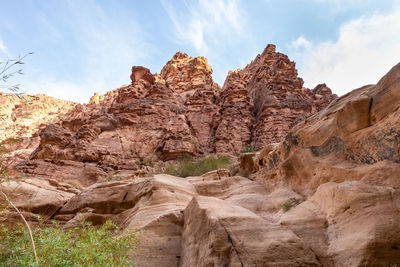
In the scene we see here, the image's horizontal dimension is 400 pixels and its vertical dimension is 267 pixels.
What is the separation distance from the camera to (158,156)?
27.8 m

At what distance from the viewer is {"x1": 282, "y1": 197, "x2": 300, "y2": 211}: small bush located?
19.3ft

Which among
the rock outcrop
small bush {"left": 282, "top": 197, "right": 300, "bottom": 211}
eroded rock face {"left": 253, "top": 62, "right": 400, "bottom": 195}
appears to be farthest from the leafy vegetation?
small bush {"left": 282, "top": 197, "right": 300, "bottom": 211}

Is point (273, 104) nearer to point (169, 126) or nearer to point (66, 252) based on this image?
point (169, 126)

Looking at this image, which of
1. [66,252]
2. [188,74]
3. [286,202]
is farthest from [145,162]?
[188,74]

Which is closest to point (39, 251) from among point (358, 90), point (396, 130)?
point (396, 130)

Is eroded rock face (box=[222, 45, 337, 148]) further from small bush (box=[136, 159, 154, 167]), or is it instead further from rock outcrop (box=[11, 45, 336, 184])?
small bush (box=[136, 159, 154, 167])

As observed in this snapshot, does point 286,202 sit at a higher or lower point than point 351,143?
lower

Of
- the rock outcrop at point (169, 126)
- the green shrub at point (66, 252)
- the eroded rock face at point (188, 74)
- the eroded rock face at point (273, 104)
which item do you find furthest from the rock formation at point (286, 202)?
the eroded rock face at point (188, 74)

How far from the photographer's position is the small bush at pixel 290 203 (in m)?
5.87

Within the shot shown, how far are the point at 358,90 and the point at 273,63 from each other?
127ft

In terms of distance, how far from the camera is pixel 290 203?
6.04m

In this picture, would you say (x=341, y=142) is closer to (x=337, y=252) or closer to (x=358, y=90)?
(x=358, y=90)

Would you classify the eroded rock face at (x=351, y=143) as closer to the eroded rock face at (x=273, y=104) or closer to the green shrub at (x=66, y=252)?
the green shrub at (x=66, y=252)

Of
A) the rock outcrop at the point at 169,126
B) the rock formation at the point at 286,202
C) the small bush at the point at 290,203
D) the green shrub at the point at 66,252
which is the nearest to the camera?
the green shrub at the point at 66,252
